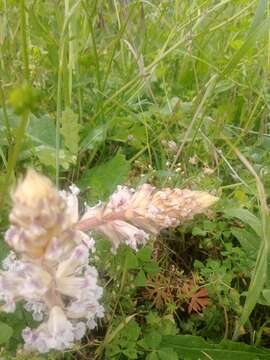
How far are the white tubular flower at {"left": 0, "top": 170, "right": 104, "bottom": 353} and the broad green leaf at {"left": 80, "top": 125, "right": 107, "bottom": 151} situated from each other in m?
0.56

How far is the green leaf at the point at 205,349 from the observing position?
108 centimetres

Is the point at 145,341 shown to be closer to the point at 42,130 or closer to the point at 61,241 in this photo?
the point at 61,241

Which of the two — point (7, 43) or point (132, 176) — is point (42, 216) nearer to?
point (132, 176)

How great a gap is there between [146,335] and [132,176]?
0.46 m

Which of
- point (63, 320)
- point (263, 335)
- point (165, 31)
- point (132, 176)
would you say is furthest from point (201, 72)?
point (63, 320)

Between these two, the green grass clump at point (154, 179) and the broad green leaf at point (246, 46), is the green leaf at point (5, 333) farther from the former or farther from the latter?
the broad green leaf at point (246, 46)

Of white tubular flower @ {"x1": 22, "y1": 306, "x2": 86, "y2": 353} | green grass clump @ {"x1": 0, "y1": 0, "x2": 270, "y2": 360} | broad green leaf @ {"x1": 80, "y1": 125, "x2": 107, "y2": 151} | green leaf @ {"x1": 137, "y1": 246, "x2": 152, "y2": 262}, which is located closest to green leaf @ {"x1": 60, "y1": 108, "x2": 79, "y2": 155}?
green grass clump @ {"x1": 0, "y1": 0, "x2": 270, "y2": 360}

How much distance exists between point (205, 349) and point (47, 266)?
505mm

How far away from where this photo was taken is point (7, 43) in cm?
173

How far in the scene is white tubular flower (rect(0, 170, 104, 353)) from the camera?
0.57 metres

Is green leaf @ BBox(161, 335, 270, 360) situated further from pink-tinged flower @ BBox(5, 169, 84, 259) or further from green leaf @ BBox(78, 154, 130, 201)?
pink-tinged flower @ BBox(5, 169, 84, 259)

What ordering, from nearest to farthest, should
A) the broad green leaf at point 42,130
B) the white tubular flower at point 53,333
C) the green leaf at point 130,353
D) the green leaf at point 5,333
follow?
the white tubular flower at point 53,333 < the green leaf at point 5,333 < the green leaf at point 130,353 < the broad green leaf at point 42,130

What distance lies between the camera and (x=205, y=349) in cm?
109

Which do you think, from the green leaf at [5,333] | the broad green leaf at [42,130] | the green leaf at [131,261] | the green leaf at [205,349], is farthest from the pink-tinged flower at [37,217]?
the broad green leaf at [42,130]
